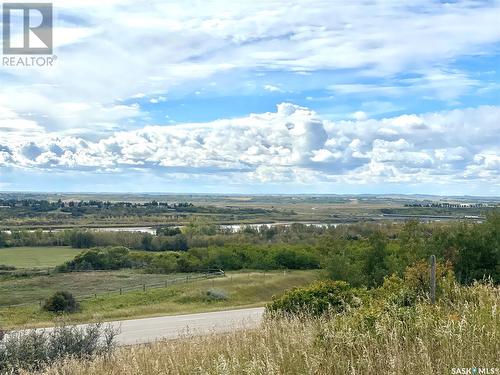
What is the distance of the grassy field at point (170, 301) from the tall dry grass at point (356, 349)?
17817 millimetres

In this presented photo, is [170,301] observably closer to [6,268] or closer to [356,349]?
[356,349]

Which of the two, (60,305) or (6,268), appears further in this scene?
(6,268)

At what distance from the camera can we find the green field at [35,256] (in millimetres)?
→ 72438

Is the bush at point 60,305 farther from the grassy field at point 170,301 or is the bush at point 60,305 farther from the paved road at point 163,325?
the paved road at point 163,325

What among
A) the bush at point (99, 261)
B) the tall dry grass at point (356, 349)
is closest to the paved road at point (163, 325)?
the tall dry grass at point (356, 349)

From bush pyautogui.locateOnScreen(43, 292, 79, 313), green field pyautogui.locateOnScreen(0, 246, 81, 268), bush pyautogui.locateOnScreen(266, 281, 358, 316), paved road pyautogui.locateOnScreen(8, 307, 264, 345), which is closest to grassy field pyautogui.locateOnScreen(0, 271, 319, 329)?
bush pyautogui.locateOnScreen(43, 292, 79, 313)

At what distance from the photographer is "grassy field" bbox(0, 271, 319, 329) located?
29.5 m

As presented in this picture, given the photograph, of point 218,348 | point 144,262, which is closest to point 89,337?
point 218,348

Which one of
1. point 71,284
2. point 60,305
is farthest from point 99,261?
point 60,305

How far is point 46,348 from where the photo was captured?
10109mm

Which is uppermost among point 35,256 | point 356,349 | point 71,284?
point 356,349

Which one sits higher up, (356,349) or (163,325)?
(356,349)

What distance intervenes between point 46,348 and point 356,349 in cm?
Answer: 614

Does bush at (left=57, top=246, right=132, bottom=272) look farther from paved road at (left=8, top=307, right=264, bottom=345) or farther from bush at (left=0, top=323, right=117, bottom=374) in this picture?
bush at (left=0, top=323, right=117, bottom=374)
